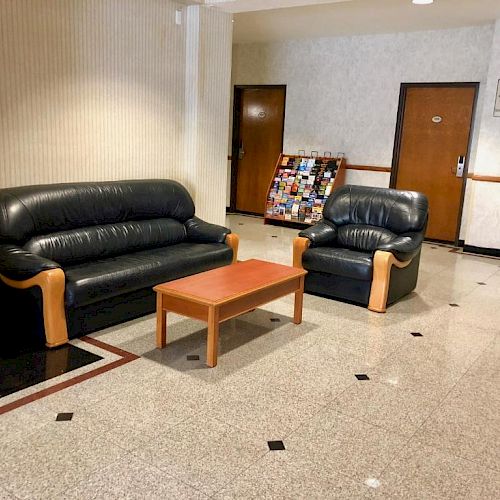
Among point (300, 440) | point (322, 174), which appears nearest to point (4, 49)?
point (300, 440)

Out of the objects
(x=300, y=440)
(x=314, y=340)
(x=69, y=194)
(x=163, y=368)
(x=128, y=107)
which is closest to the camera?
(x=300, y=440)

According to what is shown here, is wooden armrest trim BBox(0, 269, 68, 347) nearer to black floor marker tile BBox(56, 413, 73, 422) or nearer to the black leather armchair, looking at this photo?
black floor marker tile BBox(56, 413, 73, 422)

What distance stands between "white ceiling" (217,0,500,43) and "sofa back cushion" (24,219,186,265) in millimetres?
2331

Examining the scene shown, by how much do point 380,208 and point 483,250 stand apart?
257cm

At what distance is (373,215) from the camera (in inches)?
205

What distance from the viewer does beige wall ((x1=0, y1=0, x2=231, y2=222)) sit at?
417 centimetres

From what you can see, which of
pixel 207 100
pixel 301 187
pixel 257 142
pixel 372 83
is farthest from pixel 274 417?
pixel 257 142

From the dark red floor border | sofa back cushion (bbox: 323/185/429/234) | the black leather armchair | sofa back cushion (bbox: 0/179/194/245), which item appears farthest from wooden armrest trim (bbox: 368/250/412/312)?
the dark red floor border

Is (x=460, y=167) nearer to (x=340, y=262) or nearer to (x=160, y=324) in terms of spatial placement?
(x=340, y=262)

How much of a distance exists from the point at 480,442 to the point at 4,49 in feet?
13.4

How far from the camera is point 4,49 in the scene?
158 inches

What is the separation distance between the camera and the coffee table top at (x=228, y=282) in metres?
3.39

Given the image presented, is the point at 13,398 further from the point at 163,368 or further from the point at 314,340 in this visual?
the point at 314,340

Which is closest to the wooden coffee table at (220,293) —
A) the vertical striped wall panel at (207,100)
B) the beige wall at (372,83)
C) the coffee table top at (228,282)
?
the coffee table top at (228,282)
